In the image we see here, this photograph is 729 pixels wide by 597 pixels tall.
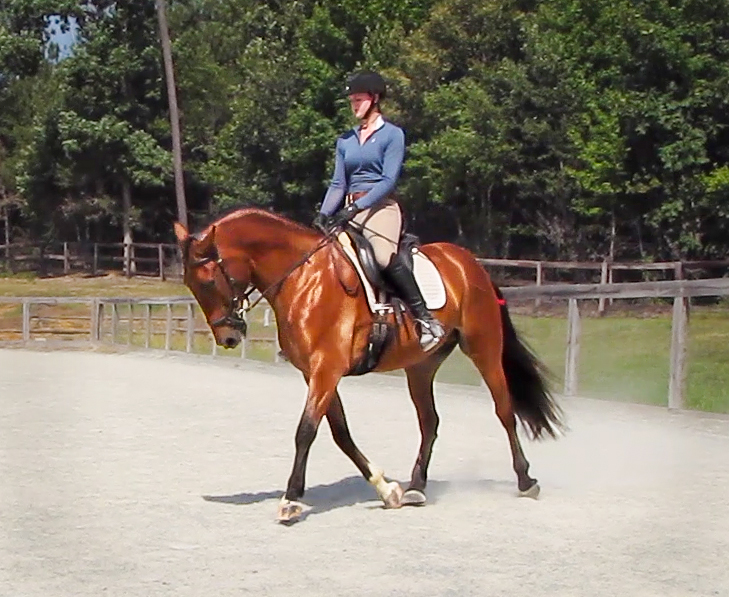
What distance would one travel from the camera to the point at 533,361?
8555 millimetres

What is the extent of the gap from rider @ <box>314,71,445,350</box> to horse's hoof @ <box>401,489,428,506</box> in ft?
3.14

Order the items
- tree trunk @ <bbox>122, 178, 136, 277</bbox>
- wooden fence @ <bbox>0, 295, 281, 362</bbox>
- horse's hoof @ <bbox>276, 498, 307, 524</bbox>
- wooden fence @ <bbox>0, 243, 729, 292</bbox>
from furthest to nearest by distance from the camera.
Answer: tree trunk @ <bbox>122, 178, 136, 277</bbox> < wooden fence @ <bbox>0, 243, 729, 292</bbox> < wooden fence @ <bbox>0, 295, 281, 362</bbox> < horse's hoof @ <bbox>276, 498, 307, 524</bbox>

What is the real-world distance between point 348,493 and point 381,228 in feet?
5.95

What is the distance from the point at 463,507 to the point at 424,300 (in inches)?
50.8

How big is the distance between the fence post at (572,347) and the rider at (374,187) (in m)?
5.76

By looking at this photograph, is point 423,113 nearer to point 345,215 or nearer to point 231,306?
point 345,215

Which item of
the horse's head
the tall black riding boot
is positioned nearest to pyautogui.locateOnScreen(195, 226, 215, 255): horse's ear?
the horse's head

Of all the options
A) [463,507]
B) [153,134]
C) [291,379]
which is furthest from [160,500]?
[153,134]

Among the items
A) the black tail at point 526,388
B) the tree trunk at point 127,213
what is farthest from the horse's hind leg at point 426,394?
the tree trunk at point 127,213

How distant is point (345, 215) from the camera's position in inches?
285

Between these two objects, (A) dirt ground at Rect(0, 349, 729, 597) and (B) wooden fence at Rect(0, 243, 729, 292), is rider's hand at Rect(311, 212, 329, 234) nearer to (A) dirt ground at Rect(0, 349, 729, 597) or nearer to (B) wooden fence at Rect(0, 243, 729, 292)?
(A) dirt ground at Rect(0, 349, 729, 597)

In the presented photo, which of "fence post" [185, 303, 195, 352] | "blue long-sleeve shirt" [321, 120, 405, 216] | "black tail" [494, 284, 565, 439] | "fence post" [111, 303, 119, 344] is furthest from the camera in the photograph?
"fence post" [111, 303, 119, 344]

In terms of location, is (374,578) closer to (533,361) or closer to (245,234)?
(245,234)

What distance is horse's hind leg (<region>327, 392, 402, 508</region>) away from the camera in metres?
7.23
